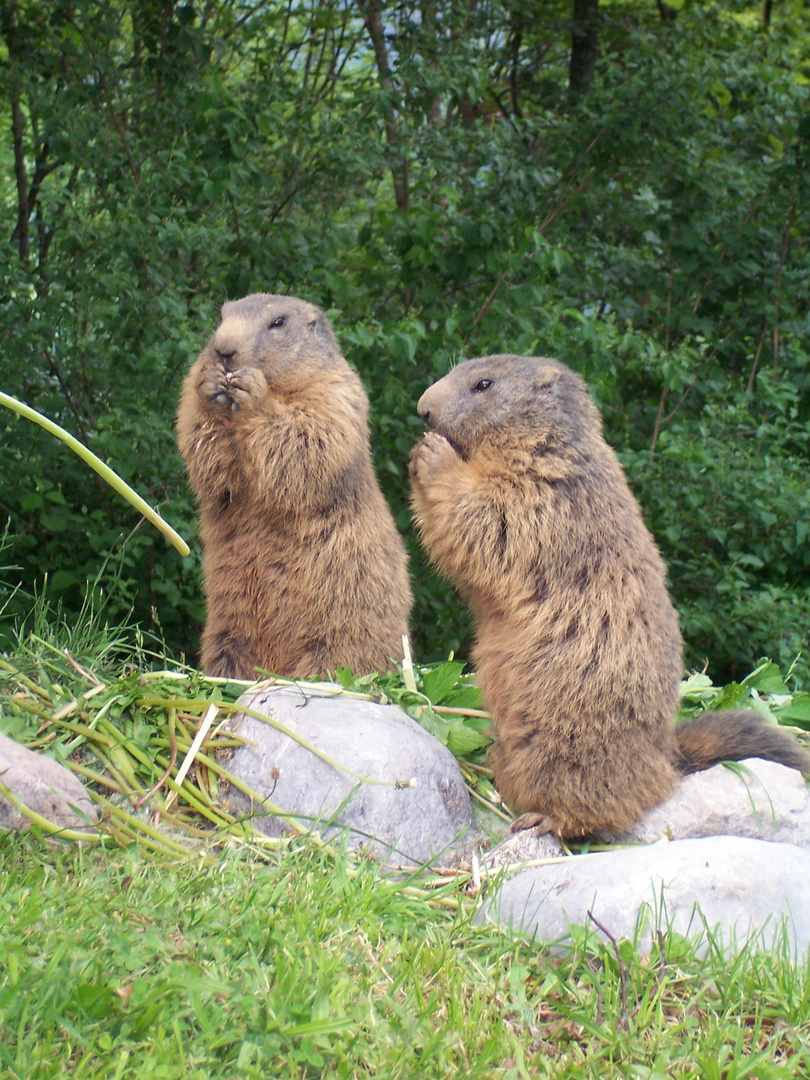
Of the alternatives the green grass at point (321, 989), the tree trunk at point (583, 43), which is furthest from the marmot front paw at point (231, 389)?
the tree trunk at point (583, 43)

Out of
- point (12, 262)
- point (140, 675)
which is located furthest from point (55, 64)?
point (140, 675)

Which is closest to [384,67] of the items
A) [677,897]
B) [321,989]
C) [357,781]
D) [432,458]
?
[432,458]

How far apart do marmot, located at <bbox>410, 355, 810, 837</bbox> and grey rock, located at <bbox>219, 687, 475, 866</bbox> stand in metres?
0.25

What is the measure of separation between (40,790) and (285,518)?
1643mm

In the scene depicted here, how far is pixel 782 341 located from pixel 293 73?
13.8 feet

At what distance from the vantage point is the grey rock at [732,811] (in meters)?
3.37

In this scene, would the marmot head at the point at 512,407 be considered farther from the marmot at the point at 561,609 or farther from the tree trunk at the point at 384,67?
the tree trunk at the point at 384,67

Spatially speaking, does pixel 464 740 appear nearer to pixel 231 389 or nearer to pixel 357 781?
Answer: pixel 357 781

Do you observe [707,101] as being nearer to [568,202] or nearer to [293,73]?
[568,202]

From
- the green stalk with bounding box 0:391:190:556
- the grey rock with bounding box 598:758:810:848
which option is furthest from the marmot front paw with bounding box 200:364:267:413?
the grey rock with bounding box 598:758:810:848

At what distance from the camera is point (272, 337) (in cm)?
454

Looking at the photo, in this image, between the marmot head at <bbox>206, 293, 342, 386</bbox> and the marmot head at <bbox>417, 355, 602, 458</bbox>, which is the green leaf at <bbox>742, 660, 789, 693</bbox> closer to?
the marmot head at <bbox>417, 355, 602, 458</bbox>

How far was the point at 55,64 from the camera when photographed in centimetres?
625

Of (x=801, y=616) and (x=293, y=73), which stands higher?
(x=293, y=73)
